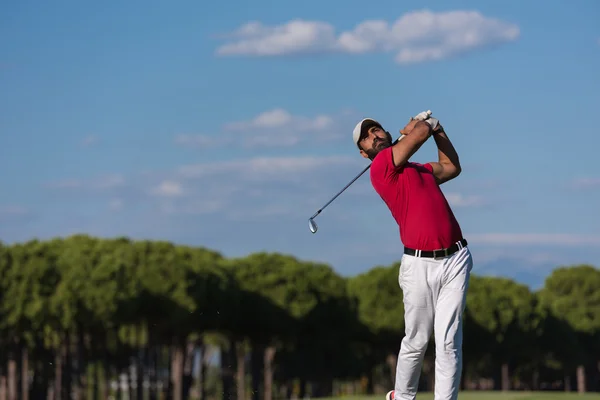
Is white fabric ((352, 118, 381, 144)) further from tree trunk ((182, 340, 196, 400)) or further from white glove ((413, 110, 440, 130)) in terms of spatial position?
tree trunk ((182, 340, 196, 400))

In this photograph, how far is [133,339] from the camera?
87562 mm

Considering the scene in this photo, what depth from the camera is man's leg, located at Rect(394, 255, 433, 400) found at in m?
11.1

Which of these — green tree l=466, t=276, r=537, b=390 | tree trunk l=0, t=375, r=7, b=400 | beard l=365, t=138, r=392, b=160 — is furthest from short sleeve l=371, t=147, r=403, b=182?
green tree l=466, t=276, r=537, b=390

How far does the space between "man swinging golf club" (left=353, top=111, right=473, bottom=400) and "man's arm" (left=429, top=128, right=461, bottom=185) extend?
29 cm

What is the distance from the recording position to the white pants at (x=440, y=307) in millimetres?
10961

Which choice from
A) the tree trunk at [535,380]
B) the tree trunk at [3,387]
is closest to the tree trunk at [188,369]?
the tree trunk at [3,387]

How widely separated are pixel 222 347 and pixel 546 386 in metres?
69.4

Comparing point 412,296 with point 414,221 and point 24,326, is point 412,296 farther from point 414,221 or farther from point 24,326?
point 24,326

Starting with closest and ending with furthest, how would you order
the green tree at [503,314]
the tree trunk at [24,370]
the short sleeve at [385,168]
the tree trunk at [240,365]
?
the short sleeve at [385,168] → the tree trunk at [24,370] → the tree trunk at [240,365] → the green tree at [503,314]

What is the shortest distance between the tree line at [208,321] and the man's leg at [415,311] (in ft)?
102

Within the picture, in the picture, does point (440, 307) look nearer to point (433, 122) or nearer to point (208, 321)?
point (433, 122)

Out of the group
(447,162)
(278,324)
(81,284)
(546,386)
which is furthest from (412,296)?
(546,386)

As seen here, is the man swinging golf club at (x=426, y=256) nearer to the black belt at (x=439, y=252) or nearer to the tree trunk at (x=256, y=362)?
the black belt at (x=439, y=252)

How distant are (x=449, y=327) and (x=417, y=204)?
113 centimetres
